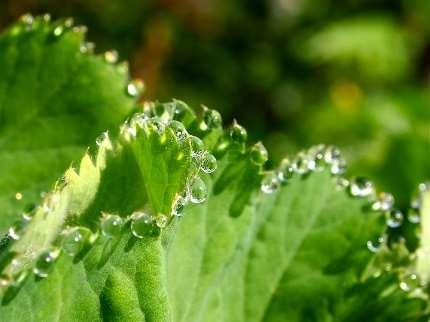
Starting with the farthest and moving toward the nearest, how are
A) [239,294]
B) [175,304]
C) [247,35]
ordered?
1. [247,35]
2. [239,294]
3. [175,304]

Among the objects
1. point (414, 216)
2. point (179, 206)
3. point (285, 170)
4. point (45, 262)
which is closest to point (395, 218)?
point (414, 216)

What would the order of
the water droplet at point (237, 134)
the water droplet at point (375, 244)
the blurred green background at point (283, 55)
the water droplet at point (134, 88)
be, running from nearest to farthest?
the water droplet at point (237, 134) → the water droplet at point (375, 244) → the water droplet at point (134, 88) → the blurred green background at point (283, 55)

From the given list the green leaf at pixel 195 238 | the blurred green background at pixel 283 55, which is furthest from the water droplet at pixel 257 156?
the blurred green background at pixel 283 55

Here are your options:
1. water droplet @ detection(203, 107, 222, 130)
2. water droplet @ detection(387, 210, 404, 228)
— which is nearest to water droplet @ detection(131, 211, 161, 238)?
water droplet @ detection(203, 107, 222, 130)

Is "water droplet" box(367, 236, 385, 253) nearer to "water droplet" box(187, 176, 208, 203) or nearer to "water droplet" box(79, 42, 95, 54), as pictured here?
"water droplet" box(187, 176, 208, 203)

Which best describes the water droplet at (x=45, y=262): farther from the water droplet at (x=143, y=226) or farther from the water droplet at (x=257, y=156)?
the water droplet at (x=257, y=156)

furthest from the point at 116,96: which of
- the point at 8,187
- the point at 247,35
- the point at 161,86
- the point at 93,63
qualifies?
the point at 247,35

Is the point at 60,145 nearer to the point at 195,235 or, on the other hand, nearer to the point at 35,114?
the point at 35,114

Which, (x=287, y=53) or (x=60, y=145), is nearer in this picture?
(x=60, y=145)
